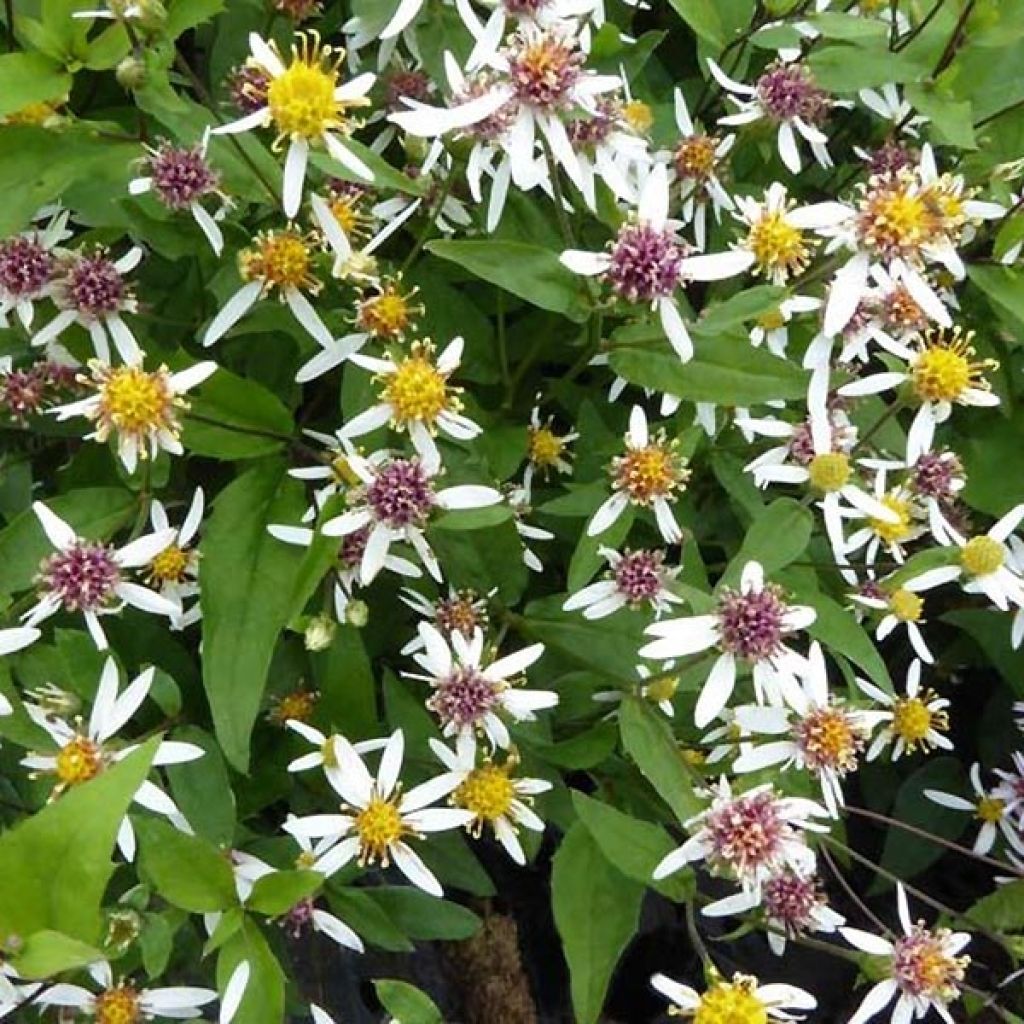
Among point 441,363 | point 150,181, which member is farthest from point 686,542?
point 150,181

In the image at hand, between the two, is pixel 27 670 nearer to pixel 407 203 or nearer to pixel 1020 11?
pixel 407 203

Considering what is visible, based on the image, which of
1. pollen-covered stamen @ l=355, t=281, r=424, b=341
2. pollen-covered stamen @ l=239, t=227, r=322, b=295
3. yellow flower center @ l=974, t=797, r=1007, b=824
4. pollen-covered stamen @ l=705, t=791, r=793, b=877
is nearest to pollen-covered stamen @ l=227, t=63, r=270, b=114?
pollen-covered stamen @ l=239, t=227, r=322, b=295

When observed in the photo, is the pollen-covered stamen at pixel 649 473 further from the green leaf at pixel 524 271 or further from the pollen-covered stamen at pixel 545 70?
the pollen-covered stamen at pixel 545 70

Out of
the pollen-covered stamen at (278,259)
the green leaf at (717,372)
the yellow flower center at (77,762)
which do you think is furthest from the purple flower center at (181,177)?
the yellow flower center at (77,762)

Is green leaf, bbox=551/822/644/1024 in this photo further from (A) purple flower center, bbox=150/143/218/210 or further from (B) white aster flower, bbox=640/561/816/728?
(A) purple flower center, bbox=150/143/218/210

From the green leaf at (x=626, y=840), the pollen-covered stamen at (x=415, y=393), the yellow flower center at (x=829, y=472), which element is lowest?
the green leaf at (x=626, y=840)

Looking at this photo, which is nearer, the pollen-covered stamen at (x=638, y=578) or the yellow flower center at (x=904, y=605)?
the pollen-covered stamen at (x=638, y=578)

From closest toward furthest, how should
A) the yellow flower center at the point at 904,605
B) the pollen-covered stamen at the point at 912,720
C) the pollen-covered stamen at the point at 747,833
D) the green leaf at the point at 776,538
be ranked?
the pollen-covered stamen at the point at 747,833 < the green leaf at the point at 776,538 < the yellow flower center at the point at 904,605 < the pollen-covered stamen at the point at 912,720
